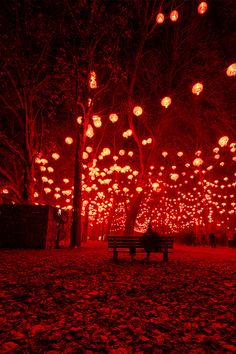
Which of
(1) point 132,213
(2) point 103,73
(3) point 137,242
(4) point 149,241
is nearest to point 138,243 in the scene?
(3) point 137,242

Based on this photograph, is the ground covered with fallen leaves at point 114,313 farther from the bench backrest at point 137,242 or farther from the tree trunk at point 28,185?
the tree trunk at point 28,185

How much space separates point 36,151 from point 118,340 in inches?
543

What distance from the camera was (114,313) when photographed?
3234 millimetres

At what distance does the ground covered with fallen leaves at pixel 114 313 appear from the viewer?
245 centimetres

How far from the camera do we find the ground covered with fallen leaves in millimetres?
2451

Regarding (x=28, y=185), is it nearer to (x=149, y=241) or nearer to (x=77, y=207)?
(x=77, y=207)

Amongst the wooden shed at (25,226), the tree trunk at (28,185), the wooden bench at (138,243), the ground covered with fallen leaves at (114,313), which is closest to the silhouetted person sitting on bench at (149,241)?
the wooden bench at (138,243)

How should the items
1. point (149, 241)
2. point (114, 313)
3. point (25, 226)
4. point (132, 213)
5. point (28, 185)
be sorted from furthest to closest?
point (132, 213) → point (28, 185) → point (25, 226) → point (149, 241) → point (114, 313)

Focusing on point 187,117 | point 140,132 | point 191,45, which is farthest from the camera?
point 140,132

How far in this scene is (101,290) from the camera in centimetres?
423

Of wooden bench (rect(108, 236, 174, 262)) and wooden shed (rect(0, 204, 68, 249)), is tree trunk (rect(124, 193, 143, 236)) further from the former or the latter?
wooden bench (rect(108, 236, 174, 262))

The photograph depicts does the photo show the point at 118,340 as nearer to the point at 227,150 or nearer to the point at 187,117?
the point at 187,117

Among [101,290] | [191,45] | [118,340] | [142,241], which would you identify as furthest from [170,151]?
[118,340]

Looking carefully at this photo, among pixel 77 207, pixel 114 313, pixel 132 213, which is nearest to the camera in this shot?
pixel 114 313
